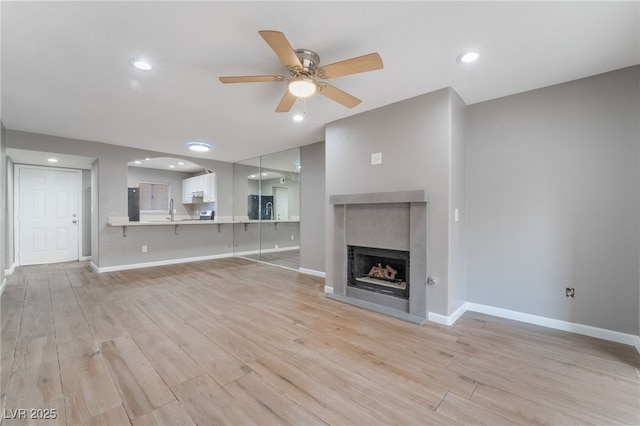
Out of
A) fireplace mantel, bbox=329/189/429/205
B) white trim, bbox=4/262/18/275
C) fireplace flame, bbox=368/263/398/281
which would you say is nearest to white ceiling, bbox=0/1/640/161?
fireplace mantel, bbox=329/189/429/205

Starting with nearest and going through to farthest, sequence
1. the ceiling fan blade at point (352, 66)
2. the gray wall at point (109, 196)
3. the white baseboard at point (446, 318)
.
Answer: the ceiling fan blade at point (352, 66), the white baseboard at point (446, 318), the gray wall at point (109, 196)

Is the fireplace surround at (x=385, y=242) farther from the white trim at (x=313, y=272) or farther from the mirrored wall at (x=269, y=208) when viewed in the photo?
the mirrored wall at (x=269, y=208)

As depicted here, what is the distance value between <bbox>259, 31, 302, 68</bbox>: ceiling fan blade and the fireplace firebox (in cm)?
231

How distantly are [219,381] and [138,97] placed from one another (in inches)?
122

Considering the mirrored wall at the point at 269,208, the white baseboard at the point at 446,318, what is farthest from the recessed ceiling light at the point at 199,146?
the white baseboard at the point at 446,318

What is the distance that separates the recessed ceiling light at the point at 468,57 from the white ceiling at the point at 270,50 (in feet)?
0.18

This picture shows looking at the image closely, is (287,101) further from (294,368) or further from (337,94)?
(294,368)

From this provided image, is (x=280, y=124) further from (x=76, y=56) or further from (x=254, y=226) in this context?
(x=254, y=226)

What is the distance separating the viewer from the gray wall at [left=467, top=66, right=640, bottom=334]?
2393 millimetres

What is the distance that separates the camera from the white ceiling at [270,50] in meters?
1.73

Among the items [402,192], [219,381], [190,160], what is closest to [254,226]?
[190,160]

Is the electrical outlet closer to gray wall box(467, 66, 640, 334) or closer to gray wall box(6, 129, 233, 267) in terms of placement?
gray wall box(467, 66, 640, 334)

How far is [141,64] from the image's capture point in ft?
7.68

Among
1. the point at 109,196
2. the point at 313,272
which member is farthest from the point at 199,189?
the point at 313,272
